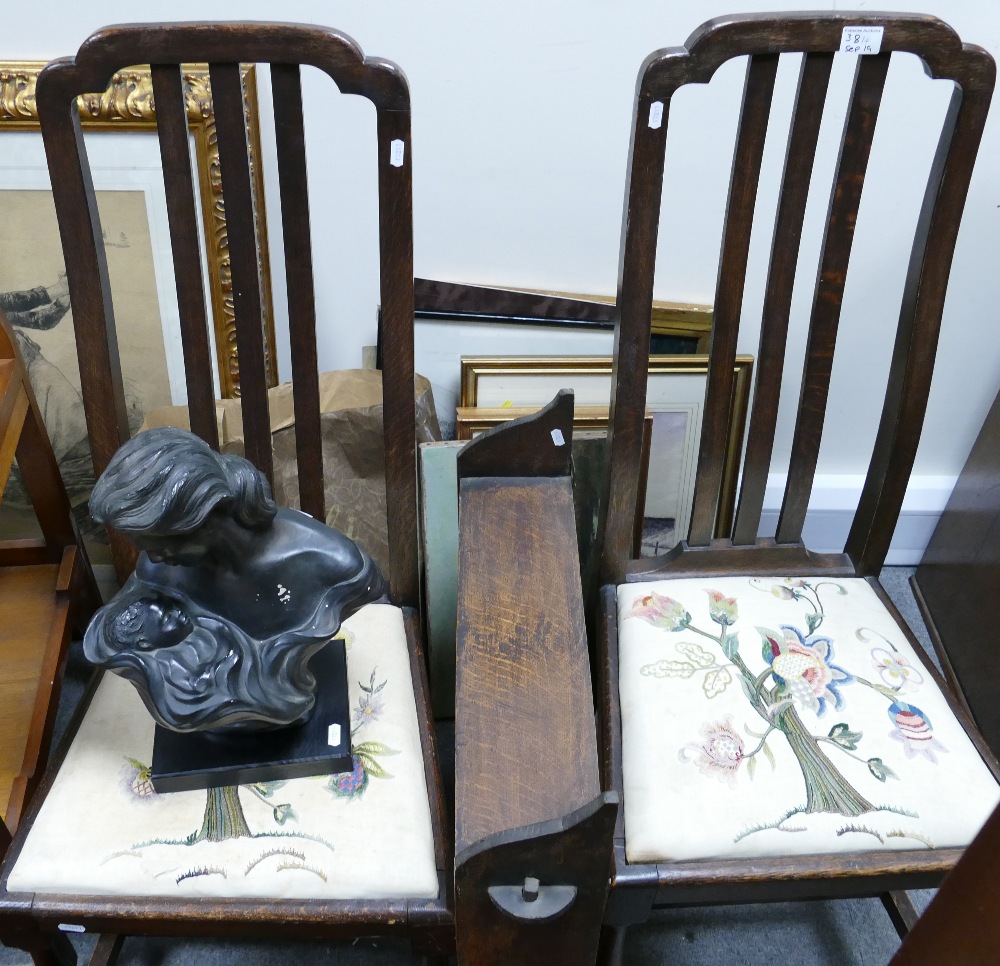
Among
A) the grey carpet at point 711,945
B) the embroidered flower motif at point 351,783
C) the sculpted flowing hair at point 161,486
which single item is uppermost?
the sculpted flowing hair at point 161,486

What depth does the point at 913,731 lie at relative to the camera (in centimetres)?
95

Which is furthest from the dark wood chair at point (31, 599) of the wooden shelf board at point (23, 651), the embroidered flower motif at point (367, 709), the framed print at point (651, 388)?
the framed print at point (651, 388)

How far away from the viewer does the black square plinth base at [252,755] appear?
0.89 meters

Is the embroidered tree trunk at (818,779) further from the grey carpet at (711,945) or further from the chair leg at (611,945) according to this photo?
the grey carpet at (711,945)

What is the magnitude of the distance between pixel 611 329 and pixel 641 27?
40 centimetres

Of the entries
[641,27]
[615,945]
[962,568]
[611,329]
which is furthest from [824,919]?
[641,27]

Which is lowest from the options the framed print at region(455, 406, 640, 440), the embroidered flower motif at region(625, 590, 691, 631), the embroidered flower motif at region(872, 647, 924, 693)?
the embroidered flower motif at region(872, 647, 924, 693)

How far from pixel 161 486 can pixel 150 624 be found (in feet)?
0.59

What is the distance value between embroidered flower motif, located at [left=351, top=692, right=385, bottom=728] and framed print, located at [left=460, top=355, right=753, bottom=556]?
0.55 meters

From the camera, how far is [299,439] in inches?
40.3

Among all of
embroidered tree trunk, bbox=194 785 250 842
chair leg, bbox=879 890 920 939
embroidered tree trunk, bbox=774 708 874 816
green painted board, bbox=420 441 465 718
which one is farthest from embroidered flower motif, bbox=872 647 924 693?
embroidered tree trunk, bbox=194 785 250 842

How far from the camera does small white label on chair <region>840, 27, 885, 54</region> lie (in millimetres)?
870

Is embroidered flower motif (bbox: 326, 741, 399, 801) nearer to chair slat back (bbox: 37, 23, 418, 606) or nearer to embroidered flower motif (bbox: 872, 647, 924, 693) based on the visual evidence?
chair slat back (bbox: 37, 23, 418, 606)

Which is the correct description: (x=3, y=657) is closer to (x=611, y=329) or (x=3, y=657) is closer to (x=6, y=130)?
(x=6, y=130)
